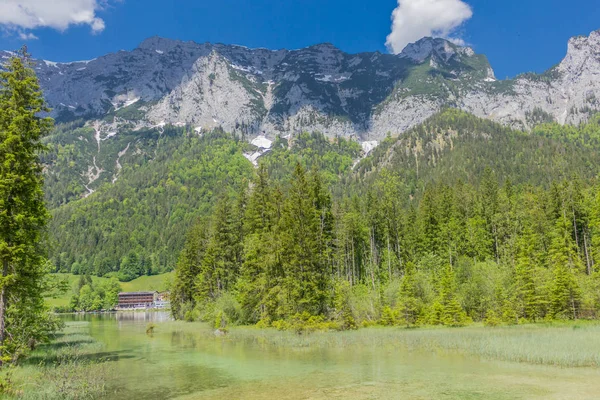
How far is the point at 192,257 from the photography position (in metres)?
79.4

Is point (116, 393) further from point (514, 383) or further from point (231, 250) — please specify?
point (231, 250)

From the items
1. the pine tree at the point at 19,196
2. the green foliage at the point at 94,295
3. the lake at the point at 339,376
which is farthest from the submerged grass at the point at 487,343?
the green foliage at the point at 94,295

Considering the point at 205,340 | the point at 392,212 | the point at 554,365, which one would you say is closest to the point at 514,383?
the point at 554,365

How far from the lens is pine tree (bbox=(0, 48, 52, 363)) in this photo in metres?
23.7

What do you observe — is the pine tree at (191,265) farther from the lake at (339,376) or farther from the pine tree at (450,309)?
the lake at (339,376)

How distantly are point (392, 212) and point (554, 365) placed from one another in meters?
62.6

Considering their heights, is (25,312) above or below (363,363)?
above

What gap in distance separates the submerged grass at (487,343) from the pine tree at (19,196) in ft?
62.9

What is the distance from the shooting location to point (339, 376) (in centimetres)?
2159

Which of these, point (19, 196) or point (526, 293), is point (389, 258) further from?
point (19, 196)

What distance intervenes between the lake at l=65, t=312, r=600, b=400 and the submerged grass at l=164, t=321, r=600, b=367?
110 cm

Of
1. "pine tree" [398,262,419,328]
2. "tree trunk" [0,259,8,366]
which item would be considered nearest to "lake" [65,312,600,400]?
"tree trunk" [0,259,8,366]

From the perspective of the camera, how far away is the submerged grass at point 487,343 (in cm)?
2388

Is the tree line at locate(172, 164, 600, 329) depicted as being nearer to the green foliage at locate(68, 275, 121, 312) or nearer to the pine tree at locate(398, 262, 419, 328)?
the pine tree at locate(398, 262, 419, 328)
